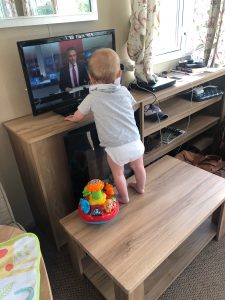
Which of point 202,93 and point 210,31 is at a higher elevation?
point 210,31

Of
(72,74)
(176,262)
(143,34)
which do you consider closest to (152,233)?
(176,262)

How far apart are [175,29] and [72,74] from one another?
142cm

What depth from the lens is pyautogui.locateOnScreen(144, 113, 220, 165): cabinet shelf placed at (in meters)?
2.01

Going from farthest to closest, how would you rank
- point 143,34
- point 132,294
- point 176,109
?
point 176,109 < point 143,34 < point 132,294

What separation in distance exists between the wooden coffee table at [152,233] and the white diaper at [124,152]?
249 mm

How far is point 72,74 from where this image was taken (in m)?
1.51

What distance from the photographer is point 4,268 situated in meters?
0.72

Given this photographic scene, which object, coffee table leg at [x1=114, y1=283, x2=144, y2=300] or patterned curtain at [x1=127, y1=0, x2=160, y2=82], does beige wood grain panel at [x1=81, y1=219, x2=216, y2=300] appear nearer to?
coffee table leg at [x1=114, y1=283, x2=144, y2=300]

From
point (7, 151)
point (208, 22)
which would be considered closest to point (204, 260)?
point (7, 151)

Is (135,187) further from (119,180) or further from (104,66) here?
(104,66)

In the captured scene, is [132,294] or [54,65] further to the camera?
[54,65]

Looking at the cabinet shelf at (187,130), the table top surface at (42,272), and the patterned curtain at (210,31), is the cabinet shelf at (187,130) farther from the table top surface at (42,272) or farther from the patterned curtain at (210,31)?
the table top surface at (42,272)

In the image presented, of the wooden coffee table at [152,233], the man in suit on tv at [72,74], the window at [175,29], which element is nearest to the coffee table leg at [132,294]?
the wooden coffee table at [152,233]

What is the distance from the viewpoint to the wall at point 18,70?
1.37 m
